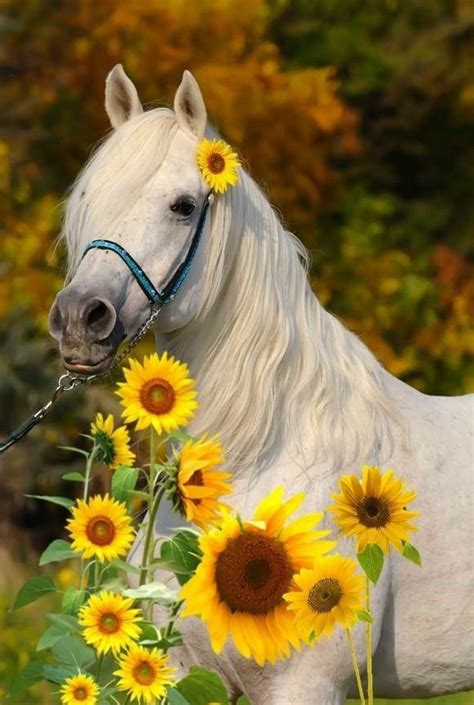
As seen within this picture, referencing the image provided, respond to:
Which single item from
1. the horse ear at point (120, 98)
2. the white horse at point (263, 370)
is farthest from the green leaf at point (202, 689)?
the horse ear at point (120, 98)

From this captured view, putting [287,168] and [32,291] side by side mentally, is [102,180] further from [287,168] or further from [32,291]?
[287,168]

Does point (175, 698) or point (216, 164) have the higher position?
point (216, 164)

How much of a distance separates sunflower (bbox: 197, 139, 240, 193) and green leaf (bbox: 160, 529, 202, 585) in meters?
0.98

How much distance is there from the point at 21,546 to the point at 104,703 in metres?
5.80

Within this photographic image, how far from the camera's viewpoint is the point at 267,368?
3.20 metres

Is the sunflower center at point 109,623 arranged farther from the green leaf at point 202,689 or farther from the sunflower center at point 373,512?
the sunflower center at point 373,512

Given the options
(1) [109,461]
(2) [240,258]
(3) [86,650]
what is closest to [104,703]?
(3) [86,650]

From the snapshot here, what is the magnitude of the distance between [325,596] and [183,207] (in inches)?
47.0

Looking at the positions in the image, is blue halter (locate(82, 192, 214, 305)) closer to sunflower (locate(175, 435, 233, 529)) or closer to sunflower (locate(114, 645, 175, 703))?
sunflower (locate(175, 435, 233, 529))

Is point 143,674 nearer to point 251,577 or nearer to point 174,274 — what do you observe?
point 251,577

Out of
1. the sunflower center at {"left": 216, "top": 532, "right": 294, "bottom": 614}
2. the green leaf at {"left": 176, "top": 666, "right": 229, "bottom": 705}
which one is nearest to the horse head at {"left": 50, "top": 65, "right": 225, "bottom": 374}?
the green leaf at {"left": 176, "top": 666, "right": 229, "bottom": 705}

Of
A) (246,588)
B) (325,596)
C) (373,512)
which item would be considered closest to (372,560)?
(373,512)

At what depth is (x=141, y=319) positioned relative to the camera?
9.97 feet

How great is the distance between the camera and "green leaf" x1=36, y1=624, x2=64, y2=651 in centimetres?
249
